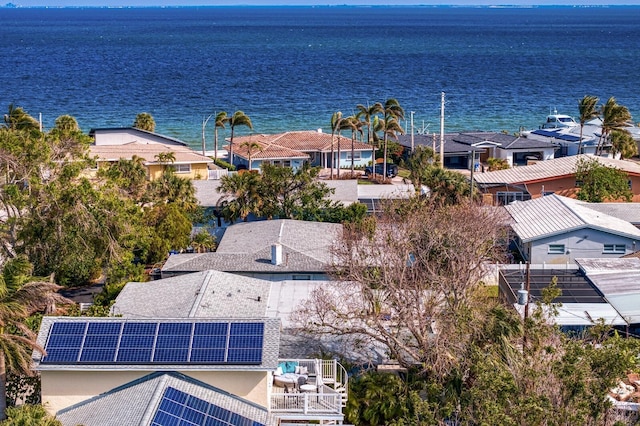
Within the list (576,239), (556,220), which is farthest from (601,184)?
(576,239)

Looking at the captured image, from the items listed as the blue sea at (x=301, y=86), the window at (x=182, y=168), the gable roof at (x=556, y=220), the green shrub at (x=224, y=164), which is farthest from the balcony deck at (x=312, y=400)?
the blue sea at (x=301, y=86)

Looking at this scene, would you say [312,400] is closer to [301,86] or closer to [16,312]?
[16,312]

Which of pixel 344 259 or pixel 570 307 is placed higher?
pixel 344 259

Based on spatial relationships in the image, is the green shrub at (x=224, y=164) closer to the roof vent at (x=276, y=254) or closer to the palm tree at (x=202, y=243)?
the palm tree at (x=202, y=243)

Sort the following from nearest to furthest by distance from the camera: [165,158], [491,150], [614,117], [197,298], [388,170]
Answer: [197,298] < [165,158] < [614,117] < [388,170] < [491,150]

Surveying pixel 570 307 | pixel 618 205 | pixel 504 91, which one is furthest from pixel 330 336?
pixel 504 91

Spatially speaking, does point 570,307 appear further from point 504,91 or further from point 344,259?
point 504,91

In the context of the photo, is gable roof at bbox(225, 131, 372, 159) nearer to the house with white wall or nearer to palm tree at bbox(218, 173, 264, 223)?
palm tree at bbox(218, 173, 264, 223)
